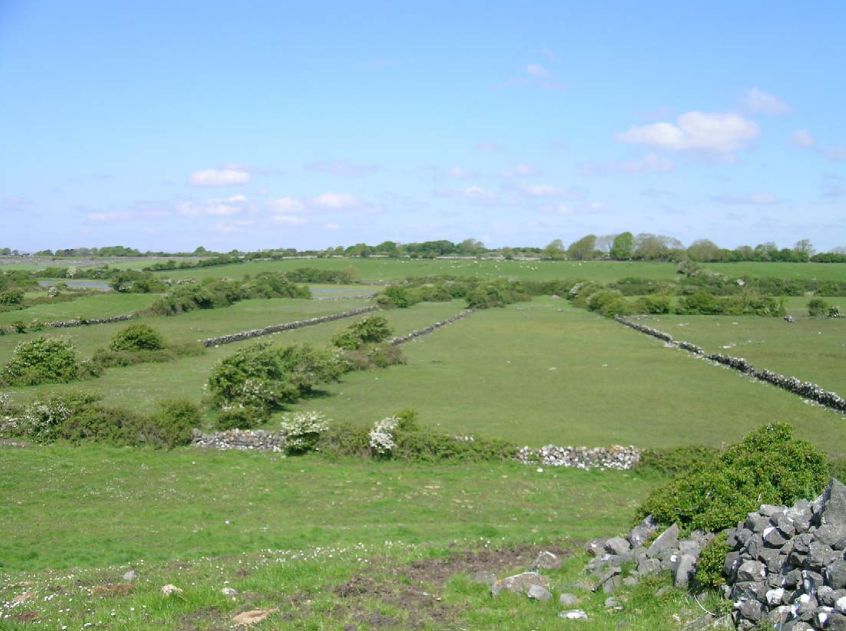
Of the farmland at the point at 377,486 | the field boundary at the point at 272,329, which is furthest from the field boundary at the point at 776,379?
the field boundary at the point at 272,329

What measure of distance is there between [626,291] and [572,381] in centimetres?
7435

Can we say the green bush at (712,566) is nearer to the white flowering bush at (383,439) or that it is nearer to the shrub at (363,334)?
the white flowering bush at (383,439)

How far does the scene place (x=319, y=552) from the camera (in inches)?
521

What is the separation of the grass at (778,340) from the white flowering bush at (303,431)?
2242cm

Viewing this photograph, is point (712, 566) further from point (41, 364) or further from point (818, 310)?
point (818, 310)

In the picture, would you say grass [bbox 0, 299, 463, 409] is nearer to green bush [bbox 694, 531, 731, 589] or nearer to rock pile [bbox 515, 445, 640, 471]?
rock pile [bbox 515, 445, 640, 471]

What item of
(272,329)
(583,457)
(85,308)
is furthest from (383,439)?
(85,308)

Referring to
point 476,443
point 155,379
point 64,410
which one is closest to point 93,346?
point 155,379

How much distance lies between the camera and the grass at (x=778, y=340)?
39.0 meters

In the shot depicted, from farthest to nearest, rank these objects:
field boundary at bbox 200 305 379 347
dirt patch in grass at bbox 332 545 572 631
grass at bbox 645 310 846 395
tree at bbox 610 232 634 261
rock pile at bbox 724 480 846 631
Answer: tree at bbox 610 232 634 261 < field boundary at bbox 200 305 379 347 < grass at bbox 645 310 846 395 < dirt patch in grass at bbox 332 545 572 631 < rock pile at bbox 724 480 846 631

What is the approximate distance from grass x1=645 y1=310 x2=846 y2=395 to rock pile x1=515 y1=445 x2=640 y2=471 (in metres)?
15.4

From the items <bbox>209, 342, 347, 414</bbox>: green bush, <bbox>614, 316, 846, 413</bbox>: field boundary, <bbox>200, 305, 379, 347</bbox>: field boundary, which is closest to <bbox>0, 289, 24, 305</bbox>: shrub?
<bbox>200, 305, 379, 347</bbox>: field boundary

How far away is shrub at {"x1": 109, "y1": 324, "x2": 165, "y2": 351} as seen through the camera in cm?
4344

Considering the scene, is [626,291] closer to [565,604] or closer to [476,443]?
[476,443]
